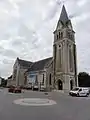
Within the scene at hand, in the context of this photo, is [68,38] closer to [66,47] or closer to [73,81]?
[66,47]

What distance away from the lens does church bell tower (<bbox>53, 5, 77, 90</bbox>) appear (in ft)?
180

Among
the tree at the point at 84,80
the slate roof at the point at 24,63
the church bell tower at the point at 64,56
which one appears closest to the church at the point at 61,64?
the church bell tower at the point at 64,56

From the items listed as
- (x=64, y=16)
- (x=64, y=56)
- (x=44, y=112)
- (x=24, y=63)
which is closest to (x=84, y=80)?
(x=64, y=56)

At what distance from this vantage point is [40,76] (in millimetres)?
62375

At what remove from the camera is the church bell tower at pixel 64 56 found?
180ft

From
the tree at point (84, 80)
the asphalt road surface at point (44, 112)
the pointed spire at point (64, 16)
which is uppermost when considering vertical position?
the pointed spire at point (64, 16)

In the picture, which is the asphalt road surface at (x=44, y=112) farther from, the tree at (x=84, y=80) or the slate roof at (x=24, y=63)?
the slate roof at (x=24, y=63)

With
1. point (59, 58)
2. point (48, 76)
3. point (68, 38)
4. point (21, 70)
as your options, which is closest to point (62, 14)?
point (68, 38)

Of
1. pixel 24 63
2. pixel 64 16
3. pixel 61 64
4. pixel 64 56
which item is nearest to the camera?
pixel 64 56

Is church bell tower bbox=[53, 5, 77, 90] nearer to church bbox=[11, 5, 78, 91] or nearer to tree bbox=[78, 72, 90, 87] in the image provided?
church bbox=[11, 5, 78, 91]

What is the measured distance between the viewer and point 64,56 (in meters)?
56.0

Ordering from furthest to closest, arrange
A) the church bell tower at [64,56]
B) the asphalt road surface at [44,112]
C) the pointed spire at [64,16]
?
the pointed spire at [64,16] < the church bell tower at [64,56] < the asphalt road surface at [44,112]

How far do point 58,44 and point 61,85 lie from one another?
1421 cm

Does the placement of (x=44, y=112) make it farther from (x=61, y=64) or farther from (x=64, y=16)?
(x=64, y=16)
